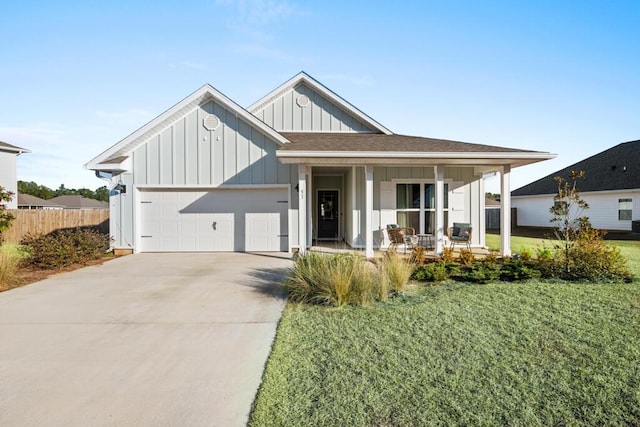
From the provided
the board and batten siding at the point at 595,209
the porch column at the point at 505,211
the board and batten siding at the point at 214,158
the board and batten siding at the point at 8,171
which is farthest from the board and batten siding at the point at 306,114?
the board and batten siding at the point at 8,171

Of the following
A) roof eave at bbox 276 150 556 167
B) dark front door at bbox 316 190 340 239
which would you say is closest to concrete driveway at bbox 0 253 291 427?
roof eave at bbox 276 150 556 167

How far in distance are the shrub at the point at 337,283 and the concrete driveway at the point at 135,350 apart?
0.49 m

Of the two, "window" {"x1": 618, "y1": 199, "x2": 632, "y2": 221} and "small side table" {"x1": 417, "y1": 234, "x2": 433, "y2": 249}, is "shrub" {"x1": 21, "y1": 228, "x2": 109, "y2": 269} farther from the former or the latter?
"window" {"x1": 618, "y1": 199, "x2": 632, "y2": 221}

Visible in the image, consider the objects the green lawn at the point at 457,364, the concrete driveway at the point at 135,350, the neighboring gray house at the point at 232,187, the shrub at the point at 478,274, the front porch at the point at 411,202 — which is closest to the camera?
the green lawn at the point at 457,364

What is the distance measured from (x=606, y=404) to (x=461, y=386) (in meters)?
1.08

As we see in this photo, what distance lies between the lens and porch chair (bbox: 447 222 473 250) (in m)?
10.7

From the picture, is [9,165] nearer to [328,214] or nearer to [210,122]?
[210,122]

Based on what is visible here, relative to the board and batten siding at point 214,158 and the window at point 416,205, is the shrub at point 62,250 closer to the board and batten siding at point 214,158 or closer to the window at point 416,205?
the board and batten siding at point 214,158

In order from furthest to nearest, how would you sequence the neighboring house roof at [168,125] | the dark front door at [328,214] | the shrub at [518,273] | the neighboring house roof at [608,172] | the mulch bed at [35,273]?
1. the neighboring house roof at [608,172]
2. the dark front door at [328,214]
3. the neighboring house roof at [168,125]
4. the mulch bed at [35,273]
5. the shrub at [518,273]

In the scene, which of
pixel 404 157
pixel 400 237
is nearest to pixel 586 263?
pixel 400 237

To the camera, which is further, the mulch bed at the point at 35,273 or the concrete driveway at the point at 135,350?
the mulch bed at the point at 35,273

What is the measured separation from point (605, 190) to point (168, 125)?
24.0 meters

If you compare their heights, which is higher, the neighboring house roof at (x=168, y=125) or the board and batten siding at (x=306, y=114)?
the board and batten siding at (x=306, y=114)

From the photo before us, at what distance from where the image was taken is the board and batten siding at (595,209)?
20.2m
